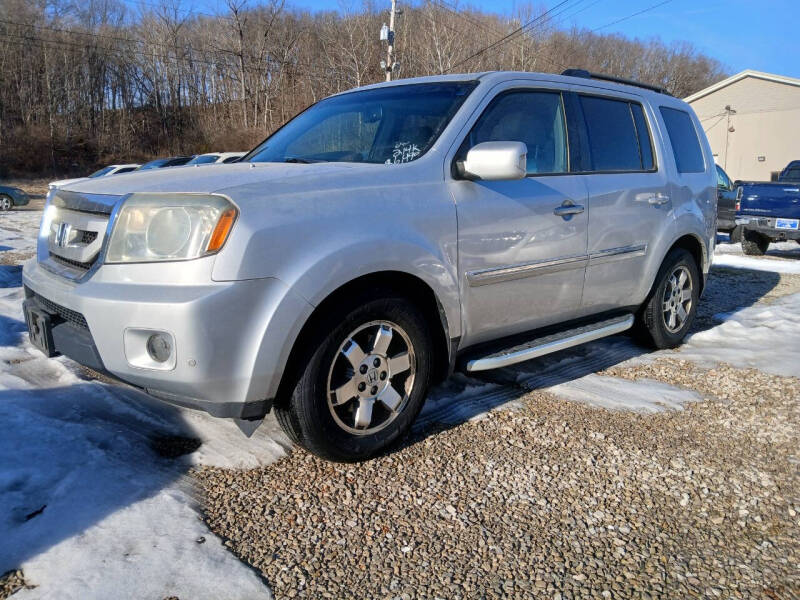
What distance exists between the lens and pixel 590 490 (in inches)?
109

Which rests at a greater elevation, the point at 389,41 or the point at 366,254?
the point at 389,41

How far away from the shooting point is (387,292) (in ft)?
9.61

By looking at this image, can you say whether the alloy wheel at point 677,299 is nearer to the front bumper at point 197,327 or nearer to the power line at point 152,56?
the front bumper at point 197,327

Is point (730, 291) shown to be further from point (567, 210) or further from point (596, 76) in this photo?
point (567, 210)

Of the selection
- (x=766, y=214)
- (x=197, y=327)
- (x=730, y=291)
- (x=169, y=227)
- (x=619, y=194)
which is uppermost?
(x=619, y=194)

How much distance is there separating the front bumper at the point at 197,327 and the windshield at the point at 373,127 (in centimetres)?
120

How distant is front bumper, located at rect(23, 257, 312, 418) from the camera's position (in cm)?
238

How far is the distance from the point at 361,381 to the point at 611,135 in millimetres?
2545

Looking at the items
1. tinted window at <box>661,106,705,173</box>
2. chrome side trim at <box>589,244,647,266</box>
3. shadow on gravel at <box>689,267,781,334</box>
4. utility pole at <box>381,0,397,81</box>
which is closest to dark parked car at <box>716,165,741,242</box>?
shadow on gravel at <box>689,267,781,334</box>

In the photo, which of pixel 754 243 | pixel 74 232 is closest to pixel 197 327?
pixel 74 232

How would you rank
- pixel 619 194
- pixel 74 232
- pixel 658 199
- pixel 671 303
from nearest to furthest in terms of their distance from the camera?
1. pixel 74 232
2. pixel 619 194
3. pixel 658 199
4. pixel 671 303

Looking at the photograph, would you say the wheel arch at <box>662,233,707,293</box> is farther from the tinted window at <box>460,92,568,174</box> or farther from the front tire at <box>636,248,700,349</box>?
the tinted window at <box>460,92,568,174</box>

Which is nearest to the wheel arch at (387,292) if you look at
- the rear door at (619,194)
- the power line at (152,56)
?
the rear door at (619,194)

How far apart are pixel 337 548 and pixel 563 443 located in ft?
4.60
